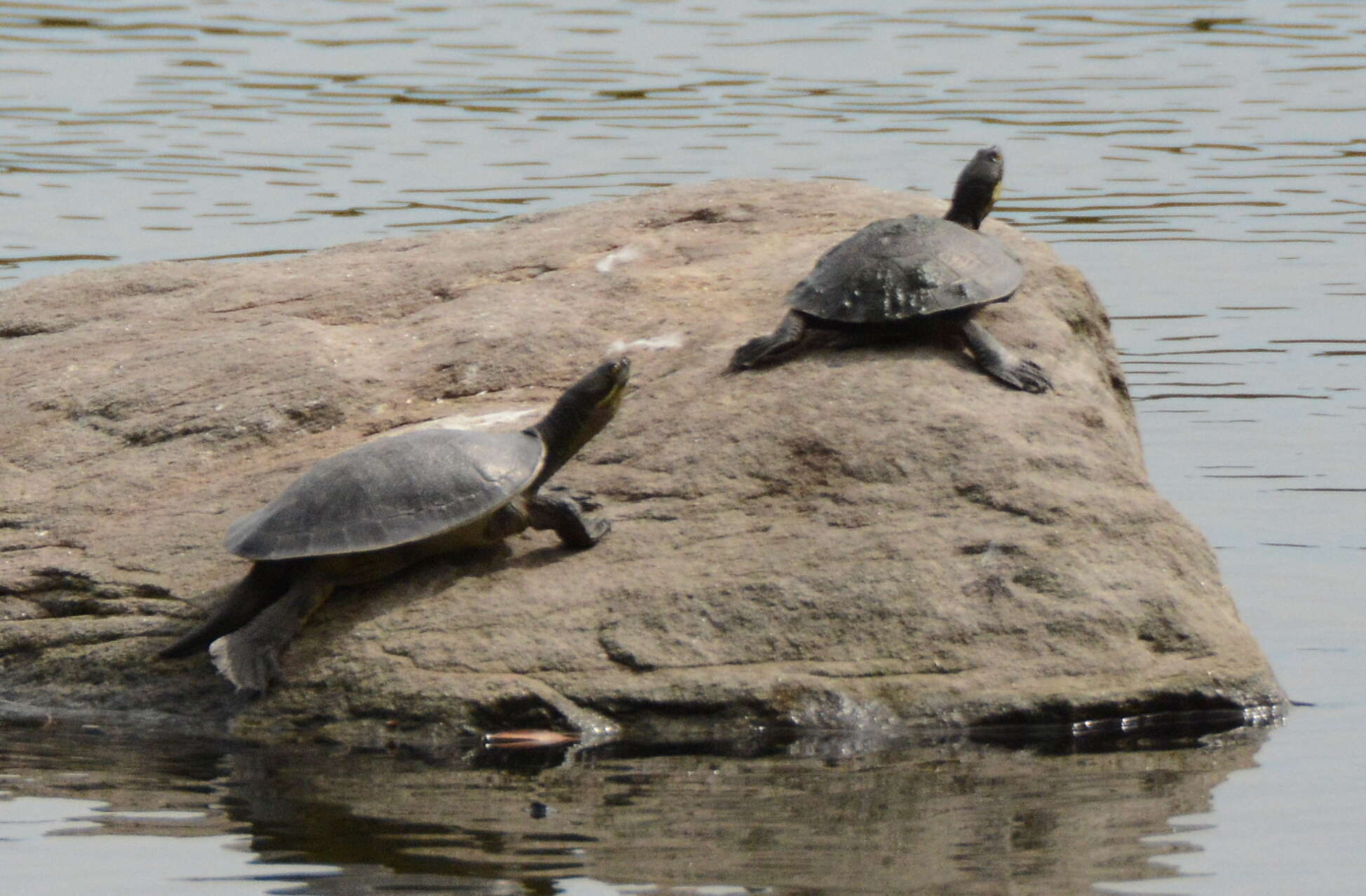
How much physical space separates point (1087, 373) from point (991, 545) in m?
1.27

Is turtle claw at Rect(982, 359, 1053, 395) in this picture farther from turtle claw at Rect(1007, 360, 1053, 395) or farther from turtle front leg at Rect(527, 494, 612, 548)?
turtle front leg at Rect(527, 494, 612, 548)

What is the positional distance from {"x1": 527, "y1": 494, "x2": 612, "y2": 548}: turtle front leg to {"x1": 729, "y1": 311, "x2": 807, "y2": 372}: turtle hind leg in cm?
93

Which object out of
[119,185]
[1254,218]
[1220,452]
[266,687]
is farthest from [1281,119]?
[266,687]

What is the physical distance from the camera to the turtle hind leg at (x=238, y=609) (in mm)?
5477

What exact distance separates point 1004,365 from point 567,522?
1.59 metres

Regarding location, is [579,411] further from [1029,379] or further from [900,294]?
[1029,379]

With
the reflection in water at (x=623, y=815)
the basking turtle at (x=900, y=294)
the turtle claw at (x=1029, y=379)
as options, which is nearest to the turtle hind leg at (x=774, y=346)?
the basking turtle at (x=900, y=294)

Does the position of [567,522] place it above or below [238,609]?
above

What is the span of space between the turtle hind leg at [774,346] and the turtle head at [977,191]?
4.01 feet

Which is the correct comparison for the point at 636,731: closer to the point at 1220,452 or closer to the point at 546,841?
the point at 546,841

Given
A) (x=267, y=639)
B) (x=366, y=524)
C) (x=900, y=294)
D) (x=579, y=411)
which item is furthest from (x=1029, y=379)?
(x=267, y=639)

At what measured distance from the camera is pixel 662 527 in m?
5.69

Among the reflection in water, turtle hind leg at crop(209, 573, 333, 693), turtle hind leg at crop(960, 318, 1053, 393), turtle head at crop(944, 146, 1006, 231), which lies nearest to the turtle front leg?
turtle hind leg at crop(209, 573, 333, 693)

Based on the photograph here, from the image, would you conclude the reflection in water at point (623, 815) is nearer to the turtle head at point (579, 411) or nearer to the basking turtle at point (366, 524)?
the basking turtle at point (366, 524)
